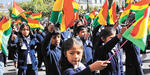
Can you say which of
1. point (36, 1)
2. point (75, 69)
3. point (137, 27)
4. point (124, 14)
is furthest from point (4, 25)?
point (36, 1)

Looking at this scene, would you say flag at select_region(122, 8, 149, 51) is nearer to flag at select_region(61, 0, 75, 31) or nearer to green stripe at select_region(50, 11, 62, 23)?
flag at select_region(61, 0, 75, 31)

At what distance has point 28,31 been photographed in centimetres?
572

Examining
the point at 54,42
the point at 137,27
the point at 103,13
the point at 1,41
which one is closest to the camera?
the point at 137,27

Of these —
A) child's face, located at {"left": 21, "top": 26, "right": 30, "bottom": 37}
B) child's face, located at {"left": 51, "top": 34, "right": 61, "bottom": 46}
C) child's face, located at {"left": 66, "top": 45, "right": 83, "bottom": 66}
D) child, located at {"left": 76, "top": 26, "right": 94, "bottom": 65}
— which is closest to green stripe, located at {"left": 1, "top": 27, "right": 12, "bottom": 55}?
child's face, located at {"left": 21, "top": 26, "right": 30, "bottom": 37}

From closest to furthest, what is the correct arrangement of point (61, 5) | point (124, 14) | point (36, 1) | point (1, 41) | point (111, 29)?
1. point (111, 29)
2. point (1, 41)
3. point (61, 5)
4. point (124, 14)
5. point (36, 1)

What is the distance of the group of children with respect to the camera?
265 centimetres

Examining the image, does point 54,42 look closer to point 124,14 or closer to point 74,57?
point 74,57

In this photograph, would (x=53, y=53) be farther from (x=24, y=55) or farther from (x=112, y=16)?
(x=112, y=16)

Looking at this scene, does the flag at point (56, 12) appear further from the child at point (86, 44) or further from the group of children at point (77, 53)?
the child at point (86, 44)

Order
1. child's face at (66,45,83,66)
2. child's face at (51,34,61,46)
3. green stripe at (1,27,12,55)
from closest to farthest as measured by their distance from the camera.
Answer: child's face at (66,45,83,66), child's face at (51,34,61,46), green stripe at (1,27,12,55)

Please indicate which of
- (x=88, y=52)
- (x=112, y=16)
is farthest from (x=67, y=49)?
(x=112, y=16)

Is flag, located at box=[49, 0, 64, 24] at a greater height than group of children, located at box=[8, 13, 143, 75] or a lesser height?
greater

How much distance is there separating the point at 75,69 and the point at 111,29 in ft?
4.33

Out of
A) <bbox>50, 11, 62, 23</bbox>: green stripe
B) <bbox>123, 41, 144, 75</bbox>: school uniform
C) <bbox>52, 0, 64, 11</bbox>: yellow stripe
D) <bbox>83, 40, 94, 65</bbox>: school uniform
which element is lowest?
<bbox>123, 41, 144, 75</bbox>: school uniform
